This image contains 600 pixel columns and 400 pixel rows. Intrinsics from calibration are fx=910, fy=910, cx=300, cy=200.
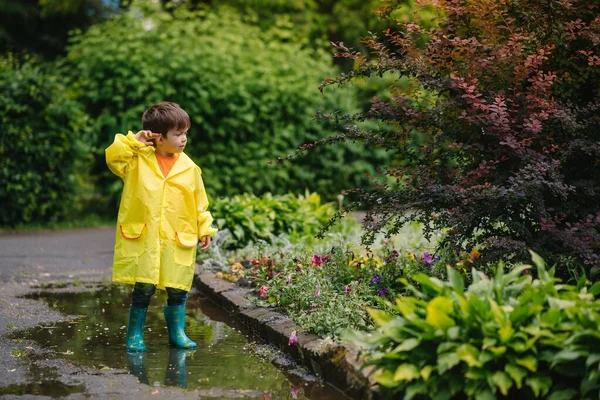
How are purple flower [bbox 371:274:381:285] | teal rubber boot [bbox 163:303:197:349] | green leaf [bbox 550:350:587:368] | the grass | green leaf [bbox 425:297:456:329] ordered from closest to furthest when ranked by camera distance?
1. green leaf [bbox 550:350:587:368]
2. green leaf [bbox 425:297:456:329]
3. teal rubber boot [bbox 163:303:197:349]
4. purple flower [bbox 371:274:381:285]
5. the grass

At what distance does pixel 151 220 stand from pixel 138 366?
0.87 m

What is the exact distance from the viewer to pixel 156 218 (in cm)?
541

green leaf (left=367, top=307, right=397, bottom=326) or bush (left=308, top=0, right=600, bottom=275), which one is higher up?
bush (left=308, top=0, right=600, bottom=275)

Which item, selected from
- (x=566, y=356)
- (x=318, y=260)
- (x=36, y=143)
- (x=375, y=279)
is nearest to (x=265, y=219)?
(x=318, y=260)

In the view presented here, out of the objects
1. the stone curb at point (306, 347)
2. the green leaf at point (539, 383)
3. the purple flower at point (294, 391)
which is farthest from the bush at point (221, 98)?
the green leaf at point (539, 383)

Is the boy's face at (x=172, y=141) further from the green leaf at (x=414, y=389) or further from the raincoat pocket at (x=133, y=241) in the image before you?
the green leaf at (x=414, y=389)

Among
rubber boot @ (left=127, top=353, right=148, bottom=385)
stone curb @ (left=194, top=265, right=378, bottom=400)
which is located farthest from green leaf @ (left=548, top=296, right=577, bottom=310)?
rubber boot @ (left=127, top=353, right=148, bottom=385)

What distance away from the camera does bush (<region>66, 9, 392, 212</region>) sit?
42.1ft

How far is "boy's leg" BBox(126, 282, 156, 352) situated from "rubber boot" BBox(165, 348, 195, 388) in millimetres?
209

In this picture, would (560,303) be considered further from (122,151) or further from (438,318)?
(122,151)

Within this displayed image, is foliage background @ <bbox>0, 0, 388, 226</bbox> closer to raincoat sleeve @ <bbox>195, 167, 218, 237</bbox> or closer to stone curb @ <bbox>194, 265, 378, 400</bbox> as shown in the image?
stone curb @ <bbox>194, 265, 378, 400</bbox>

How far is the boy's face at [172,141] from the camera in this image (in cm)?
552

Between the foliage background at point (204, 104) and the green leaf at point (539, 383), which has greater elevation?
the green leaf at point (539, 383)

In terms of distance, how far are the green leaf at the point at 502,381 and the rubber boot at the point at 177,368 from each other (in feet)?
5.51
